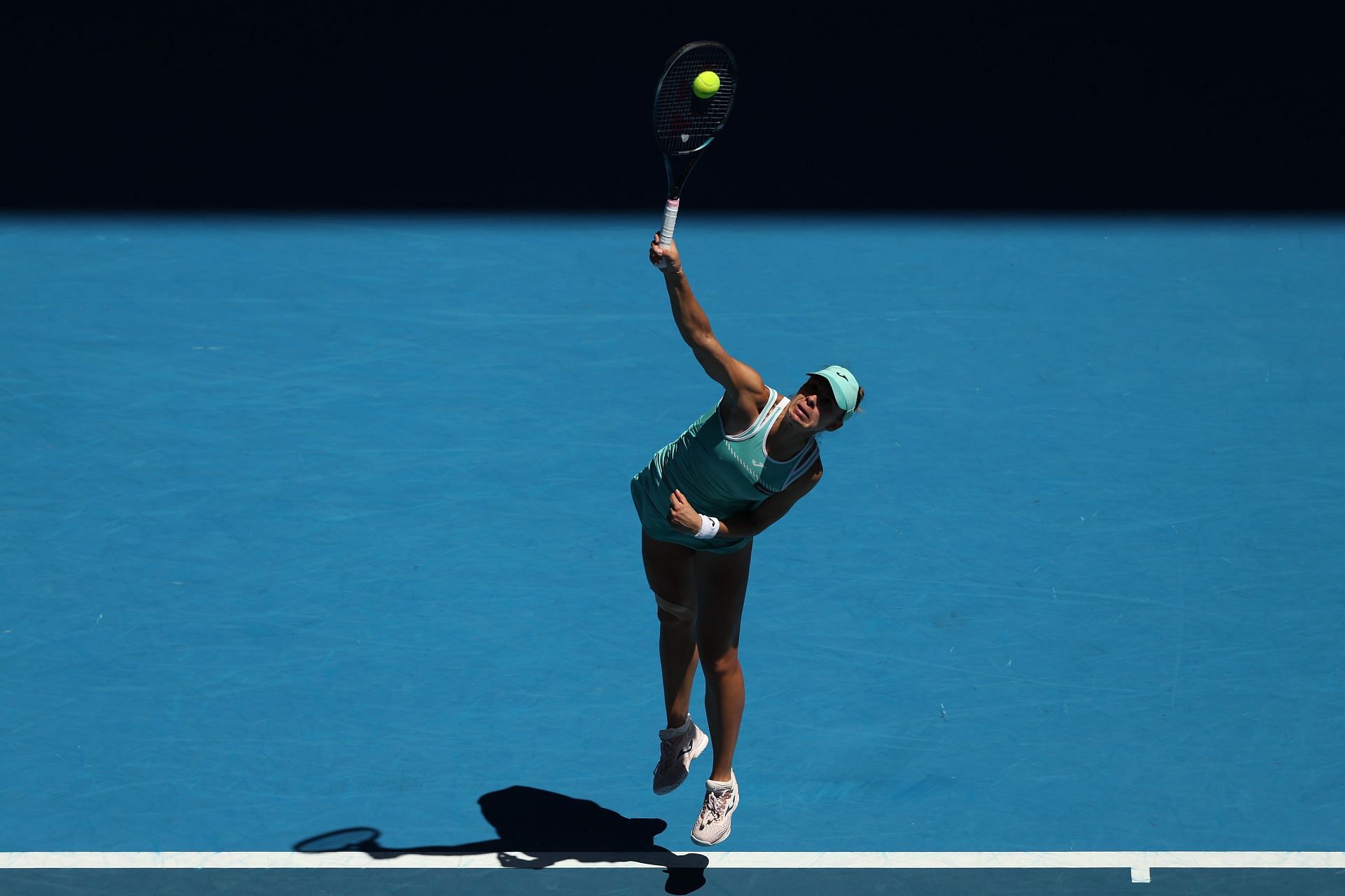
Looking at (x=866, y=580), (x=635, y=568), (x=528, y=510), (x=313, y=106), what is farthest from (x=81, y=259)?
(x=866, y=580)

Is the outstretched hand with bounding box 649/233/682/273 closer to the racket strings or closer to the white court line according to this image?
the racket strings

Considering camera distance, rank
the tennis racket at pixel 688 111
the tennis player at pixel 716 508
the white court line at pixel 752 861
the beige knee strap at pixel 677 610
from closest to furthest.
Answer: the tennis player at pixel 716 508 < the tennis racket at pixel 688 111 < the beige knee strap at pixel 677 610 < the white court line at pixel 752 861

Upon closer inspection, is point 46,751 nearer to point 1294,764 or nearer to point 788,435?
point 788,435

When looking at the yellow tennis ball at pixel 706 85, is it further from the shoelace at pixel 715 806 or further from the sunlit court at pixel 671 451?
the shoelace at pixel 715 806

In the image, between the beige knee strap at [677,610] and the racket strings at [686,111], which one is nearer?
the racket strings at [686,111]

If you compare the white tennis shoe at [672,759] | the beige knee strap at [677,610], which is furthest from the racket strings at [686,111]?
the white tennis shoe at [672,759]

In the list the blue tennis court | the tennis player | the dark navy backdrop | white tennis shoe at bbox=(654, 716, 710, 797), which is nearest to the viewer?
the tennis player

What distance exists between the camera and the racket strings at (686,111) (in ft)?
21.5

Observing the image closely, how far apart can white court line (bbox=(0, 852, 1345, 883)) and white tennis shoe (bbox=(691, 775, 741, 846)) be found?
651 mm

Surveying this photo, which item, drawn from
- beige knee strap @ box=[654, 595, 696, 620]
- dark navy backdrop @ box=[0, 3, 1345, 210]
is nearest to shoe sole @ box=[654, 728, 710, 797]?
beige knee strap @ box=[654, 595, 696, 620]

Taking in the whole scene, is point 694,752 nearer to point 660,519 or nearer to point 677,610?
point 677,610

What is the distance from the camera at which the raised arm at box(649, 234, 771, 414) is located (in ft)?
19.4

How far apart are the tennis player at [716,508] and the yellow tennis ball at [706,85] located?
713 mm

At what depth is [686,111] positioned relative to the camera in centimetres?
661
